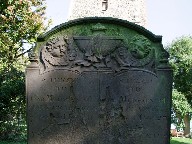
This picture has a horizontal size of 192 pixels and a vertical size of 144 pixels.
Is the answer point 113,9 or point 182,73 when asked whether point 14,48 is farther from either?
point 182,73

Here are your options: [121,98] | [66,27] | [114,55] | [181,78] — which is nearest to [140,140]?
[121,98]

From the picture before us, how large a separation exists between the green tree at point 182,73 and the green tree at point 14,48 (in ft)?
57.7

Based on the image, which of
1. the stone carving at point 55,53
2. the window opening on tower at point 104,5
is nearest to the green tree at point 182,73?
the window opening on tower at point 104,5

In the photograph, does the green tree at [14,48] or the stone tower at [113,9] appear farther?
the stone tower at [113,9]

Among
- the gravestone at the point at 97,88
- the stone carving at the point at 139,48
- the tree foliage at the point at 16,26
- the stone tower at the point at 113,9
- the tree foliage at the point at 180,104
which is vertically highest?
the stone tower at the point at 113,9

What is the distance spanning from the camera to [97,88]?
4.27m

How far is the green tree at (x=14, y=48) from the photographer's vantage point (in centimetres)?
1246

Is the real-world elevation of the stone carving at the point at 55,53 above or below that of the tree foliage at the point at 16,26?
below

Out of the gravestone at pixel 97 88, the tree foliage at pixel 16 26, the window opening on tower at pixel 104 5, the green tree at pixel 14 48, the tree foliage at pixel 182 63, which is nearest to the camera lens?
the gravestone at pixel 97 88

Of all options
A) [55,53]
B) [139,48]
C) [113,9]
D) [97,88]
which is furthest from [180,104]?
[55,53]

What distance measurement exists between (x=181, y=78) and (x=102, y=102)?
29.3m

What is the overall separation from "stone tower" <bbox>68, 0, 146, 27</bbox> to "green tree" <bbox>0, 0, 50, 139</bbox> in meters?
14.1

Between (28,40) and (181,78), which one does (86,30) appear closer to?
(28,40)

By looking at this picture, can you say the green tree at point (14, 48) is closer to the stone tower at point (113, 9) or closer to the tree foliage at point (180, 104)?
the stone tower at point (113, 9)
